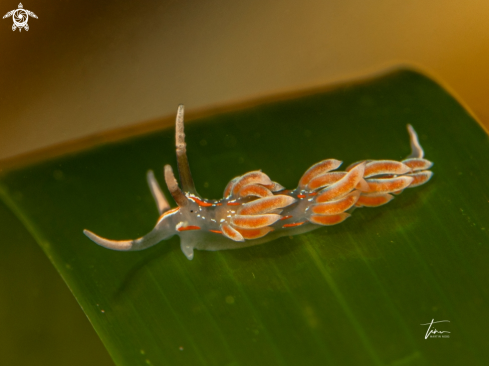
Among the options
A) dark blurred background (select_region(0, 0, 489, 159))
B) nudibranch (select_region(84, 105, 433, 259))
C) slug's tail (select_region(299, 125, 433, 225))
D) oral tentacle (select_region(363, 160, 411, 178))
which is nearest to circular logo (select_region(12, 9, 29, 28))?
dark blurred background (select_region(0, 0, 489, 159))

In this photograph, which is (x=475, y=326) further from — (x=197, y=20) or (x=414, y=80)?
(x=197, y=20)

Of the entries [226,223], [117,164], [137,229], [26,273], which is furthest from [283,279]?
[26,273]

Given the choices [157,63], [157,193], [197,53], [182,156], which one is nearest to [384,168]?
[182,156]

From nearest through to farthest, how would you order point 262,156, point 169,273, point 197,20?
point 169,273
point 262,156
point 197,20

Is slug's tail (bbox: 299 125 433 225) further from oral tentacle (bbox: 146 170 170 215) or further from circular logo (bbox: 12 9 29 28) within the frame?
circular logo (bbox: 12 9 29 28)

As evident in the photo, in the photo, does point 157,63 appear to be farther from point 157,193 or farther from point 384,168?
point 384,168

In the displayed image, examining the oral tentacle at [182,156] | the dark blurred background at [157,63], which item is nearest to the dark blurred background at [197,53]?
the dark blurred background at [157,63]
